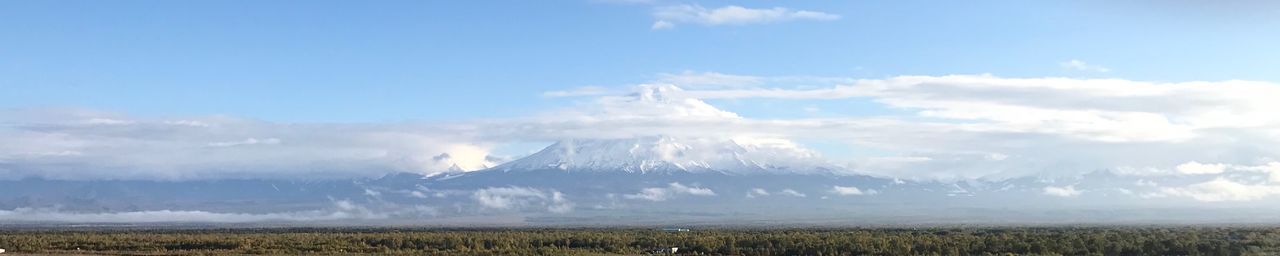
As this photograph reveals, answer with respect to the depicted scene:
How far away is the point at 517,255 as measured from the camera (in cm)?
5756

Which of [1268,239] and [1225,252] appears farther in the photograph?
[1268,239]

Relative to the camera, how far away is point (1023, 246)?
6175 centimetres

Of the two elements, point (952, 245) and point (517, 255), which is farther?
point (952, 245)

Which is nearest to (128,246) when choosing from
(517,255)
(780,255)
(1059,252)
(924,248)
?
(517,255)

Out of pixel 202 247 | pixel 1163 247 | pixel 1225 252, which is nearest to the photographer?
pixel 1225 252

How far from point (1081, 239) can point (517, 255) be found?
89.2ft

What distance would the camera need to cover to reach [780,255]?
60.7 m

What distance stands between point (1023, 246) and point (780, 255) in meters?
11.0

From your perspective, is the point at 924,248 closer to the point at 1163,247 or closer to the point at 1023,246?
the point at 1023,246

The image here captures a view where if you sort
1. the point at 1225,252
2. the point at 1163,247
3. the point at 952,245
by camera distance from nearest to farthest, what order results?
the point at 1225,252, the point at 1163,247, the point at 952,245

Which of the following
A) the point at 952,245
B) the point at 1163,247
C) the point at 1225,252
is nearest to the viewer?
the point at 1225,252

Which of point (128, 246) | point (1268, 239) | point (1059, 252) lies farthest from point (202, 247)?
point (1268, 239)

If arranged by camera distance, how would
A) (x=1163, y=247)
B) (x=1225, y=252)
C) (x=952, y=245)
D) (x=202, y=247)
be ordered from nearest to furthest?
1. (x=1225, y=252)
2. (x=1163, y=247)
3. (x=952, y=245)
4. (x=202, y=247)

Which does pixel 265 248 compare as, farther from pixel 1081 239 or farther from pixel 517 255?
pixel 1081 239
